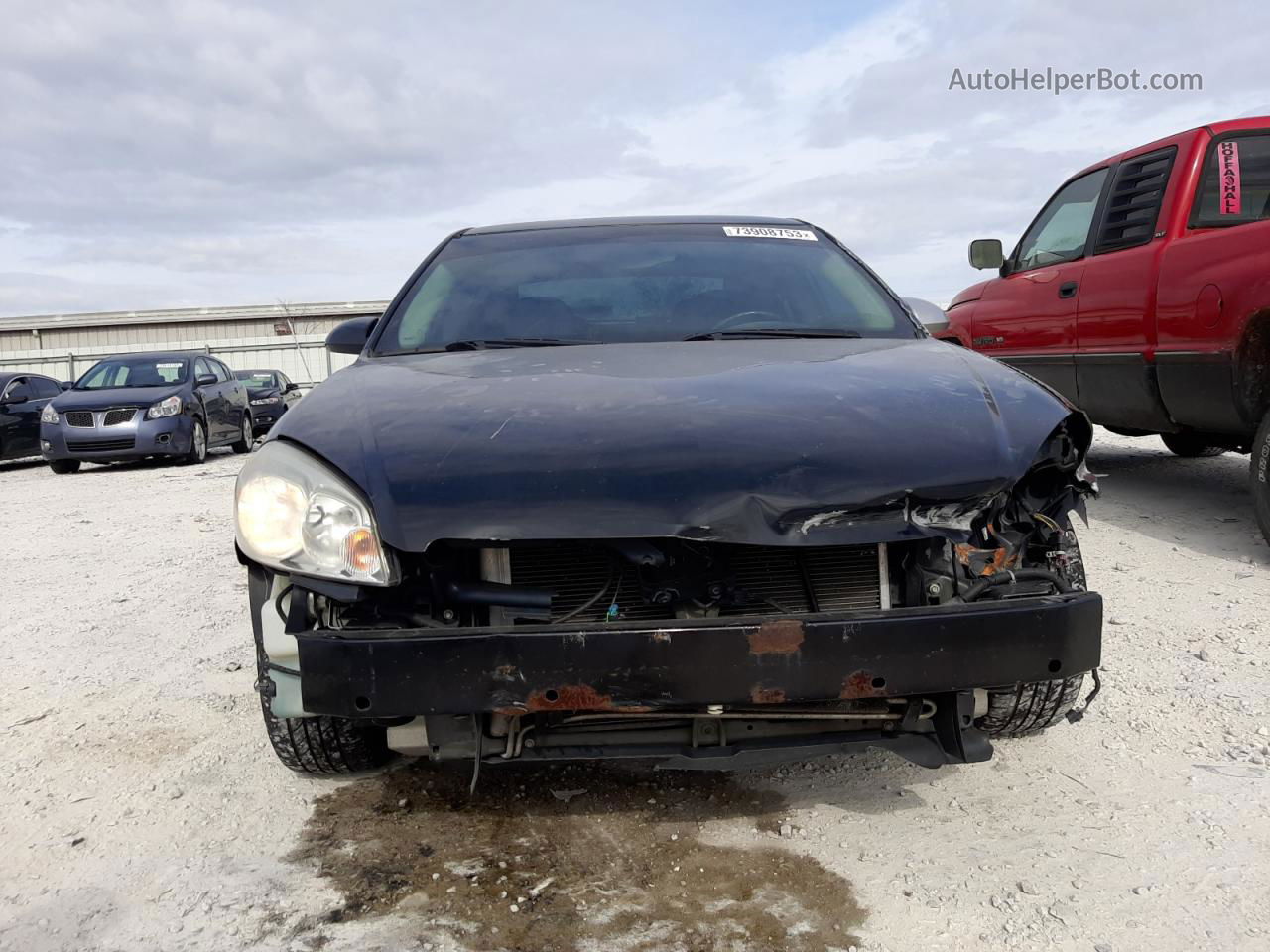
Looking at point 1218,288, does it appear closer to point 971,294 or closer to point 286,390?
point 971,294

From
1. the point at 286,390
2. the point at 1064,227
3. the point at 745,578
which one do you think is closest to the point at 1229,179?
the point at 1064,227

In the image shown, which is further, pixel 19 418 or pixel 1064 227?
pixel 19 418

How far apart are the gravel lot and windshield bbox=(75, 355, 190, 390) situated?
31.3 ft

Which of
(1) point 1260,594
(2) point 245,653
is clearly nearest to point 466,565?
(2) point 245,653

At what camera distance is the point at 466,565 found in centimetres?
214

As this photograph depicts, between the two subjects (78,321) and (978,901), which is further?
(78,321)

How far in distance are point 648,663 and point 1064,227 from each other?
5.11 m

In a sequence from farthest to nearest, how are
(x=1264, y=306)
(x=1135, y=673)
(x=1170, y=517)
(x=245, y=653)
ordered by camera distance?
(x=1170, y=517) → (x=1264, y=306) → (x=245, y=653) → (x=1135, y=673)

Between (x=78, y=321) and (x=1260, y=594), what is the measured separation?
30.6 metres

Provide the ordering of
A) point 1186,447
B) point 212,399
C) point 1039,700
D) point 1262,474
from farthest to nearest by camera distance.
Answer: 1. point 212,399
2. point 1186,447
3. point 1262,474
4. point 1039,700

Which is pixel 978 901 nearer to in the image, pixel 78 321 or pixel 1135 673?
pixel 1135 673

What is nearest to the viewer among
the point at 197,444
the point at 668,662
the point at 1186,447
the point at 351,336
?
the point at 668,662

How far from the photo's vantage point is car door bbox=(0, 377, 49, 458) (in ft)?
40.6

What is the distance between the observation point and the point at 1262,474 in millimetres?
4316
